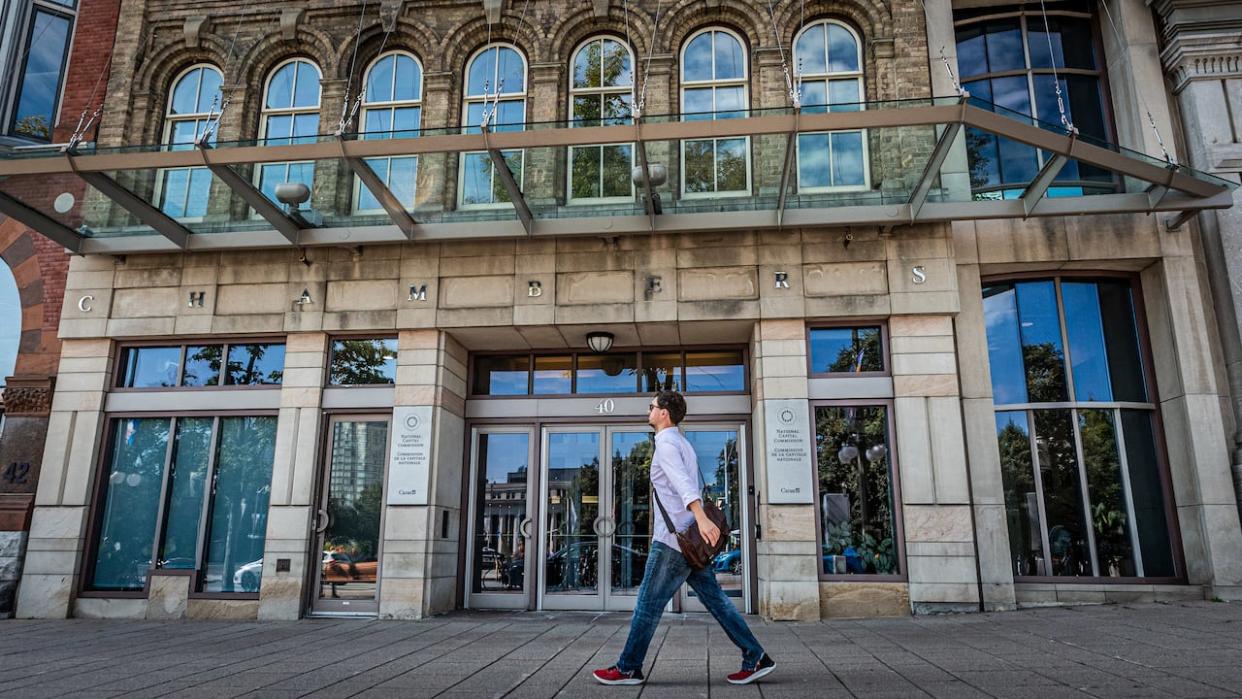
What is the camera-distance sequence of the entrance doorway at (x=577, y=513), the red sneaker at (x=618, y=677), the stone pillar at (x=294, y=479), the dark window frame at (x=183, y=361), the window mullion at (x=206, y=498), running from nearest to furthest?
1. the red sneaker at (x=618, y=677)
2. the stone pillar at (x=294, y=479)
3. the window mullion at (x=206, y=498)
4. the entrance doorway at (x=577, y=513)
5. the dark window frame at (x=183, y=361)

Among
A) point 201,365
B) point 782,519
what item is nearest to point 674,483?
point 782,519

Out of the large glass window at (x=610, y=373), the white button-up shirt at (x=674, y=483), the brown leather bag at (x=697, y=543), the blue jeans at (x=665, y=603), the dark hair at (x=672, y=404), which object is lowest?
the blue jeans at (x=665, y=603)

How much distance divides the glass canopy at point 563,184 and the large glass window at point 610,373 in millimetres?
2081

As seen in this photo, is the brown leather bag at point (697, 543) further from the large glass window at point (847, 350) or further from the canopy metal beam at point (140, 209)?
the canopy metal beam at point (140, 209)

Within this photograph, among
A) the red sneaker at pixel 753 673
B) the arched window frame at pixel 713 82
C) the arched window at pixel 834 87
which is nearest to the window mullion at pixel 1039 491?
the arched window at pixel 834 87

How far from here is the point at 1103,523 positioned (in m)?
9.88

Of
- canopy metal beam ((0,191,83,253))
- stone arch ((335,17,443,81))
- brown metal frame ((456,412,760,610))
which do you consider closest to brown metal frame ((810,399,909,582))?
brown metal frame ((456,412,760,610))

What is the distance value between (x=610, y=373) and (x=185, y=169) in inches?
234

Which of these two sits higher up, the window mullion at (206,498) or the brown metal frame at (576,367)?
the brown metal frame at (576,367)

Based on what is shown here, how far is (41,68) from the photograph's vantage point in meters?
12.4

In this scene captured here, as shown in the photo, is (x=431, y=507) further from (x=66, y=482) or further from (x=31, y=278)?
(x=31, y=278)

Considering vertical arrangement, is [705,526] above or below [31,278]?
Result: below

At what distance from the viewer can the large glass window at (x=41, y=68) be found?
12.2 meters

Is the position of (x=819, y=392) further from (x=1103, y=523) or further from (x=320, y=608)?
(x=320, y=608)
